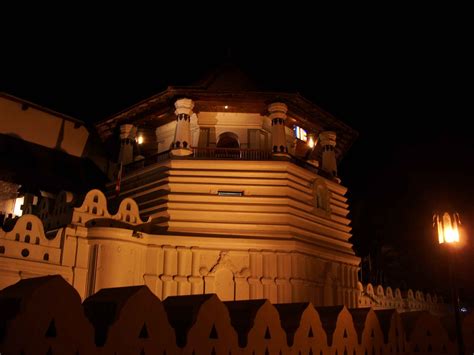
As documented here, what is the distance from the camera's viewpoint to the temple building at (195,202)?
1942 cm

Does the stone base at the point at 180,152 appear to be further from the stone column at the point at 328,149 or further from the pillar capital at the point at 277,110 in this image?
the stone column at the point at 328,149

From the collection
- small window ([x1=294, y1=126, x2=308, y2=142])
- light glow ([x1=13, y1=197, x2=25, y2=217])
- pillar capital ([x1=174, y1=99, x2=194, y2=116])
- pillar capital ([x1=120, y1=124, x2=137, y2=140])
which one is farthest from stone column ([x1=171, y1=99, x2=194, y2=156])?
light glow ([x1=13, y1=197, x2=25, y2=217])

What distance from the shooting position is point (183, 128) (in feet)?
78.5

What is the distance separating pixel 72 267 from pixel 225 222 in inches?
265

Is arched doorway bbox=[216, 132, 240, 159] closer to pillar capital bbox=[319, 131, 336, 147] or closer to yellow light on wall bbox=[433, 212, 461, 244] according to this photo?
pillar capital bbox=[319, 131, 336, 147]

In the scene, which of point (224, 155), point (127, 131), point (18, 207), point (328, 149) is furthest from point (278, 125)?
point (18, 207)

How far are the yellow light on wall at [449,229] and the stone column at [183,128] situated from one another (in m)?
11.8

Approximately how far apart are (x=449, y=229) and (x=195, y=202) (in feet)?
35.9

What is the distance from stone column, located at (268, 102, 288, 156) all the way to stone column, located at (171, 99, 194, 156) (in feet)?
12.1

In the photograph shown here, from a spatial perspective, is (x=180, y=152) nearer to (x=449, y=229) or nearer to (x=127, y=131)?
(x=127, y=131)

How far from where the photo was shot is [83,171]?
2883 centimetres

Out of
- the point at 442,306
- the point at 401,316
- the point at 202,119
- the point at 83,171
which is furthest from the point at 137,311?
the point at 442,306

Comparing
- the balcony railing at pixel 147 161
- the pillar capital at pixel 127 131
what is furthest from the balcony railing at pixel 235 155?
the pillar capital at pixel 127 131

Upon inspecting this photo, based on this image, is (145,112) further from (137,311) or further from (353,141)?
(137,311)
